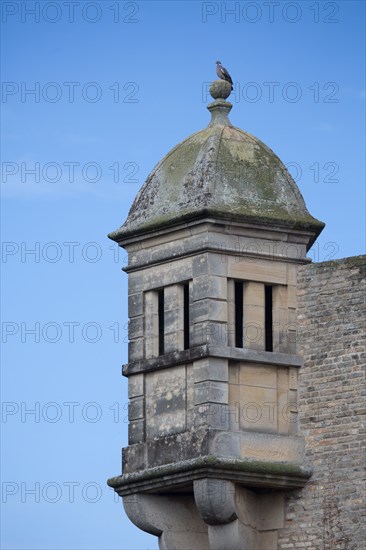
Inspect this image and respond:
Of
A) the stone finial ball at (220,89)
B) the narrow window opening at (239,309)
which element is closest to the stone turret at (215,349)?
the narrow window opening at (239,309)

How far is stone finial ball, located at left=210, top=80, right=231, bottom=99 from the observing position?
32.8 metres

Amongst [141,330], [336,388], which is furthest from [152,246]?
[336,388]

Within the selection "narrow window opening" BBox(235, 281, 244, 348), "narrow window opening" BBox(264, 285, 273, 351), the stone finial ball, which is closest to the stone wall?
"narrow window opening" BBox(264, 285, 273, 351)

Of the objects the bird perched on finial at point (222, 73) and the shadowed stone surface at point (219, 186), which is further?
the bird perched on finial at point (222, 73)

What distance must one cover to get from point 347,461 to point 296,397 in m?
1.22

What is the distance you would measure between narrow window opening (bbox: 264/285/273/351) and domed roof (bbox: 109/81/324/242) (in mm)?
944

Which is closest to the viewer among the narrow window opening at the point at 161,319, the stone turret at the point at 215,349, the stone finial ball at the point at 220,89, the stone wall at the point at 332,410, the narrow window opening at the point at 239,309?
the stone wall at the point at 332,410

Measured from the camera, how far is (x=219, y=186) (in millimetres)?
31719

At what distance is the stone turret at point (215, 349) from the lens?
101 ft

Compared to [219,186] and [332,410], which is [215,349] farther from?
[219,186]

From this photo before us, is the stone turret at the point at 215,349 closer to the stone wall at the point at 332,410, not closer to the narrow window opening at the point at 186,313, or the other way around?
the narrow window opening at the point at 186,313

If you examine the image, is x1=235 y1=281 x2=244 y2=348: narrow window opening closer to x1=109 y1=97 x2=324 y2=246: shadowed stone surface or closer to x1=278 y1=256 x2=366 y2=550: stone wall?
x1=278 y1=256 x2=366 y2=550: stone wall

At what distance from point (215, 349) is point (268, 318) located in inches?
43.7

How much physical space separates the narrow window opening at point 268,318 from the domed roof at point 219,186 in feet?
3.10
